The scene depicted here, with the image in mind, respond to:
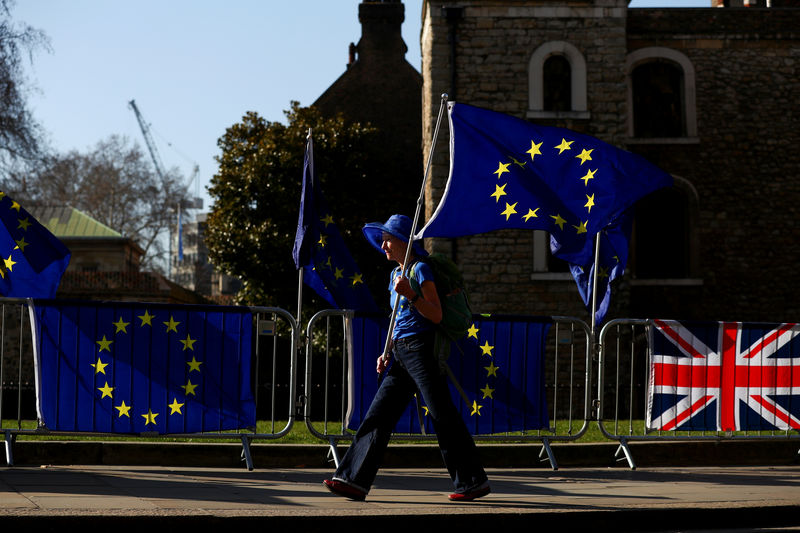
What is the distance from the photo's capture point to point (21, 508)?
593cm

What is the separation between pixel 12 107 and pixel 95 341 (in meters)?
23.5

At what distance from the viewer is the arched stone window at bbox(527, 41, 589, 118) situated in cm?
2289

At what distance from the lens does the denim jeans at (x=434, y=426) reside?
695cm

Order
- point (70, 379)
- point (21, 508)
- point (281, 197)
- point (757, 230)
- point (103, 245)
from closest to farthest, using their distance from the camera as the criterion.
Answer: point (21, 508) → point (70, 379) → point (757, 230) → point (281, 197) → point (103, 245)


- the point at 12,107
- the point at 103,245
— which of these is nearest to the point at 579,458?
the point at 12,107

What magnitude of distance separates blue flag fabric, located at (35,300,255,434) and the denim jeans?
2139 mm

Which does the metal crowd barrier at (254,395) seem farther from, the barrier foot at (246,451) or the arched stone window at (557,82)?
the arched stone window at (557,82)

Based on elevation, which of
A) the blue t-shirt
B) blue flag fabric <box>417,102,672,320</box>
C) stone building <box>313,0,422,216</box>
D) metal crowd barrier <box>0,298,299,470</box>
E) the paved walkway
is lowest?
the paved walkway

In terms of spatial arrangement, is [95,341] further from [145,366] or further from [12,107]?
[12,107]

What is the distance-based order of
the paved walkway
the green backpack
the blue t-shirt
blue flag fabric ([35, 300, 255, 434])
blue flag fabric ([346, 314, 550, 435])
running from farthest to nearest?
1. blue flag fabric ([346, 314, 550, 435])
2. blue flag fabric ([35, 300, 255, 434])
3. the green backpack
4. the blue t-shirt
5. the paved walkway

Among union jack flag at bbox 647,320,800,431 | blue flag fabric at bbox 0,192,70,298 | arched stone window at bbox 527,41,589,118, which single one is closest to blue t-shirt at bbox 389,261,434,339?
blue flag fabric at bbox 0,192,70,298

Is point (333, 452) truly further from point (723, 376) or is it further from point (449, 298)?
point (723, 376)

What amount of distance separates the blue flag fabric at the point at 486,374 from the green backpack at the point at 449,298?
197 cm

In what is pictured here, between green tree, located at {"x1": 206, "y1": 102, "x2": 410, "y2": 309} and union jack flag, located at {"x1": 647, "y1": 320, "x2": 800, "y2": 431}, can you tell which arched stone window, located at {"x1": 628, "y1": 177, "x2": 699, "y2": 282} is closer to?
green tree, located at {"x1": 206, "y1": 102, "x2": 410, "y2": 309}
